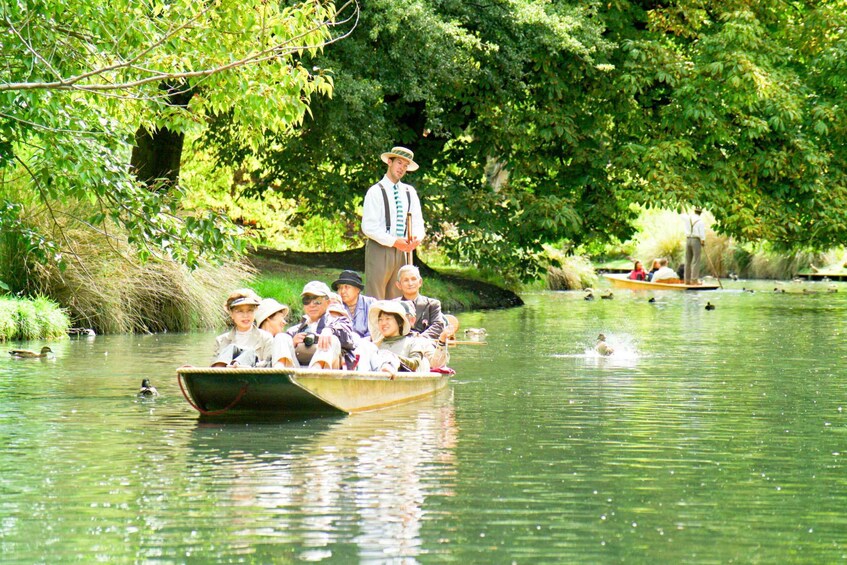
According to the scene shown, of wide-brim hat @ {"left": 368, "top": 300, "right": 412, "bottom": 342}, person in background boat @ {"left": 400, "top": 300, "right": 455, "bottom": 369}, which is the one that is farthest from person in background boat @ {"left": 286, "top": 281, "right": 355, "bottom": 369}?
person in background boat @ {"left": 400, "top": 300, "right": 455, "bottom": 369}

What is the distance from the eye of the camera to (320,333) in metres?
11.5

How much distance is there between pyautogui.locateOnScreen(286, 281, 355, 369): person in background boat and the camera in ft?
37.2

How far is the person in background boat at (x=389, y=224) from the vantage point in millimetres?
14336

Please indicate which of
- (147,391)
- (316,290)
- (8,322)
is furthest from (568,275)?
(316,290)

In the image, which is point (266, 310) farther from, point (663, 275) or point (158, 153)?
point (663, 275)

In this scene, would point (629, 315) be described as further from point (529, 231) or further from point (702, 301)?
point (702, 301)

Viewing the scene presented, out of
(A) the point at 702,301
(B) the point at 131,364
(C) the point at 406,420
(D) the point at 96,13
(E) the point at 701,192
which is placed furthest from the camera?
(A) the point at 702,301

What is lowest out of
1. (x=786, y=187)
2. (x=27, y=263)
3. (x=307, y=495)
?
(x=307, y=495)

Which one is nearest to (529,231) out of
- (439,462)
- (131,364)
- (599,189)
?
(599,189)

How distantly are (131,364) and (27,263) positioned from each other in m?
4.59

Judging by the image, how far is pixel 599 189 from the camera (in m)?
25.8

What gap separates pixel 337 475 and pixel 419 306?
17.0 feet

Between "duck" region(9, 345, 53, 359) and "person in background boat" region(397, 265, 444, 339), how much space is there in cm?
456

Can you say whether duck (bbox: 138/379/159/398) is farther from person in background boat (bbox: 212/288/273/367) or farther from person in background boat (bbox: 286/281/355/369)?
person in background boat (bbox: 286/281/355/369)
